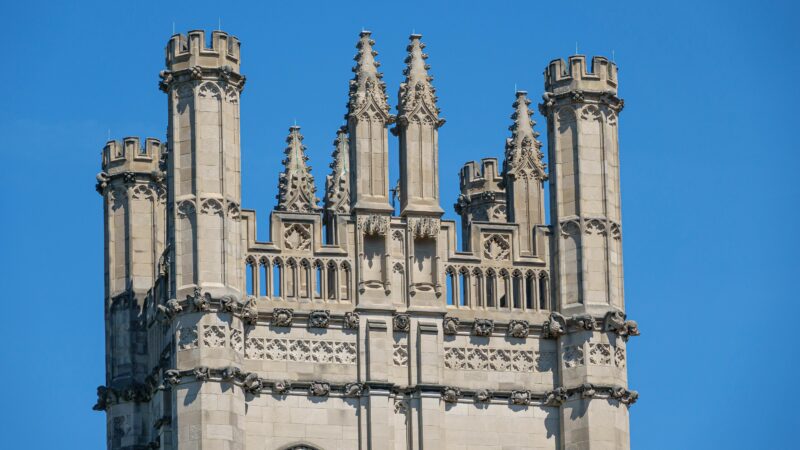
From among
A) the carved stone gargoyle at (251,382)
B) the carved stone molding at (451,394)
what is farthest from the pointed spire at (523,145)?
the carved stone gargoyle at (251,382)

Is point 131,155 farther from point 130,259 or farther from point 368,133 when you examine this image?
point 368,133

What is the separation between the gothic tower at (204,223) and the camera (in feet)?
185

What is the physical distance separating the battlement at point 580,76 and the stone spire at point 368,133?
2841 millimetres

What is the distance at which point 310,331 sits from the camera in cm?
5744

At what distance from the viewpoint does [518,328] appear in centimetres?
5831

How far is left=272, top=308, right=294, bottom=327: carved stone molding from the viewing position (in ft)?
188

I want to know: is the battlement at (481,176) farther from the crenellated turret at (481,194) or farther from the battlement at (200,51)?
the battlement at (200,51)

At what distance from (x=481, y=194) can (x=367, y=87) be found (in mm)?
5730

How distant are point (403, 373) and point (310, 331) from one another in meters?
1.61

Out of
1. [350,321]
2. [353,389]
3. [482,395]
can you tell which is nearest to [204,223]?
[350,321]

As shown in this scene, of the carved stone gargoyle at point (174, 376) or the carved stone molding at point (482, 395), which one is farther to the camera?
the carved stone molding at point (482, 395)

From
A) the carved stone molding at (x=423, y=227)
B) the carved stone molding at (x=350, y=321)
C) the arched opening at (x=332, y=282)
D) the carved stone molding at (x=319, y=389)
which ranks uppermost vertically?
the carved stone molding at (x=423, y=227)

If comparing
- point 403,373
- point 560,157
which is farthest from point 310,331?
point 560,157

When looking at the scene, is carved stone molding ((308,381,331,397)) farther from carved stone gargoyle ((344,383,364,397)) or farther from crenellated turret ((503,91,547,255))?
crenellated turret ((503,91,547,255))
